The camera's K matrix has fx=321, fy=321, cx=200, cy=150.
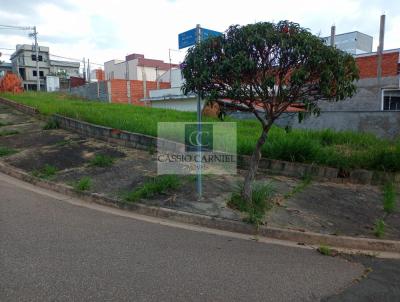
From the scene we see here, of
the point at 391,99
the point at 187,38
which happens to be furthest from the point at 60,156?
the point at 391,99

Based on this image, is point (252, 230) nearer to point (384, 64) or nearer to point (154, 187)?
point (154, 187)

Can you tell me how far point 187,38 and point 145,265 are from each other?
3.38 meters

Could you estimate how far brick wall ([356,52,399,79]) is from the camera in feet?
57.2

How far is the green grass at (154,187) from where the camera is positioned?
5323 millimetres

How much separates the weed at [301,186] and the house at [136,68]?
1471 inches

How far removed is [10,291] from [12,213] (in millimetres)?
2280

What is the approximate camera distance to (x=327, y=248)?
393cm

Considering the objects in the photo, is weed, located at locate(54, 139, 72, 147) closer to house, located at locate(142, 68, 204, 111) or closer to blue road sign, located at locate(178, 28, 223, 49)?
blue road sign, located at locate(178, 28, 223, 49)

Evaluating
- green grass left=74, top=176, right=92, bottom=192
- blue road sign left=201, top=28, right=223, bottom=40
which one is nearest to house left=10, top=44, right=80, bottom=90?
green grass left=74, top=176, right=92, bottom=192

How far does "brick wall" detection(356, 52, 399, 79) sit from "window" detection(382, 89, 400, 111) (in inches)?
91.7

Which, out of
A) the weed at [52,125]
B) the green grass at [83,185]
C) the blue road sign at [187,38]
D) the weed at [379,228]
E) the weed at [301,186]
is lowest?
the weed at [379,228]

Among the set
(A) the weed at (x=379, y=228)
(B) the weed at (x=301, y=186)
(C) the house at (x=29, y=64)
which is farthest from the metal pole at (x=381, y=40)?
(C) the house at (x=29, y=64)

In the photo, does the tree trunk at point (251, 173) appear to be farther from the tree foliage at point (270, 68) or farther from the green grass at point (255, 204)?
the tree foliage at point (270, 68)

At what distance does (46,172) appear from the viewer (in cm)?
665
